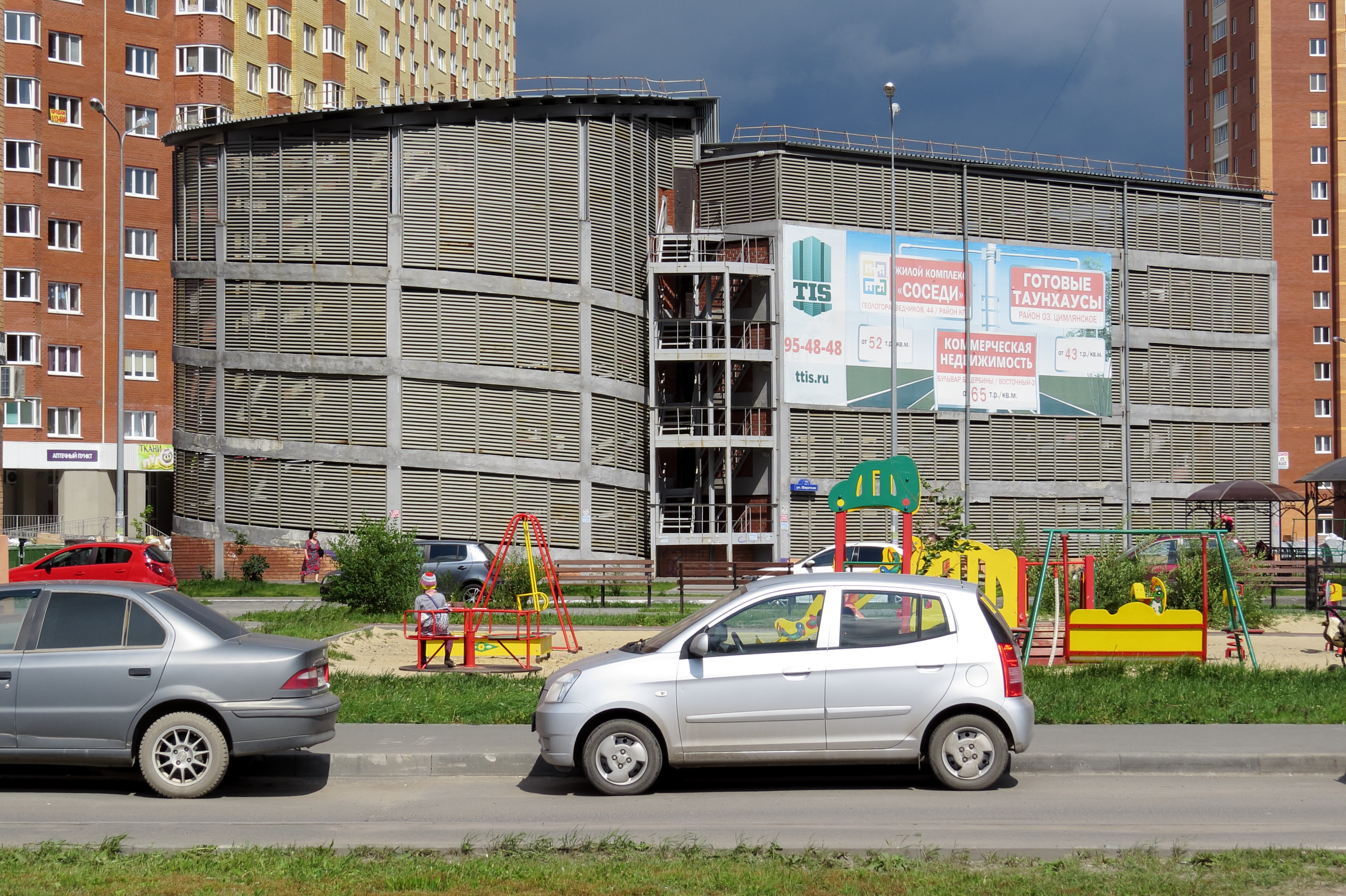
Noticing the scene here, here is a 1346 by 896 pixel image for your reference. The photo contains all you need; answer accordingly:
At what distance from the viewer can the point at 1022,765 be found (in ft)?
37.6

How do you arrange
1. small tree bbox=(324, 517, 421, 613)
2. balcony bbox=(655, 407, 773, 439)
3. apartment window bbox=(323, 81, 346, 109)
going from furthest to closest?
apartment window bbox=(323, 81, 346, 109) < balcony bbox=(655, 407, 773, 439) < small tree bbox=(324, 517, 421, 613)

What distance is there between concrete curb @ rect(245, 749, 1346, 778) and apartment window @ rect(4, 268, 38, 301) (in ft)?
166

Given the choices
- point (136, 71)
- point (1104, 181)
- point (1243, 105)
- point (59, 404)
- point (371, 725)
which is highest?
point (1243, 105)

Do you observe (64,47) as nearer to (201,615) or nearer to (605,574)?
(605,574)

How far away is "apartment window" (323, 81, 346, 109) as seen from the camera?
65.2 meters

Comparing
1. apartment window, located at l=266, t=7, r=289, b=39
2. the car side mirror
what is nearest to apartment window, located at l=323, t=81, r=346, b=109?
apartment window, located at l=266, t=7, r=289, b=39

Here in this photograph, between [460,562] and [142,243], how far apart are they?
35.3 m

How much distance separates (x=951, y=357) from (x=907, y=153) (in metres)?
7.60

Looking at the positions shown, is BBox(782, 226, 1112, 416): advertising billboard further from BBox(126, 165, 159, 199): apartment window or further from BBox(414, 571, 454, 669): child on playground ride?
BBox(126, 165, 159, 199): apartment window

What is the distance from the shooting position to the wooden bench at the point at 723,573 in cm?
3250

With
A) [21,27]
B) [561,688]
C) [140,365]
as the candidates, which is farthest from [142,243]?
[561,688]

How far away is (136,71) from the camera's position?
59.4 m

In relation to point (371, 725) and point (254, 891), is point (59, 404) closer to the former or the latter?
point (371, 725)

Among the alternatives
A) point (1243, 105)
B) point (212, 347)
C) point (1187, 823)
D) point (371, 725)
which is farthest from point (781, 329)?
point (1243, 105)
